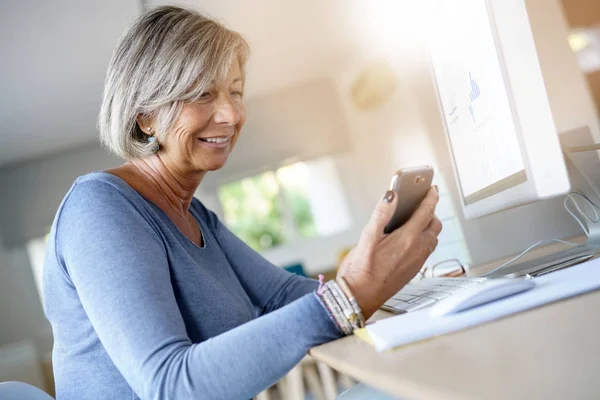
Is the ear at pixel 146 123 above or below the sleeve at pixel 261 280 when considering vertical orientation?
above

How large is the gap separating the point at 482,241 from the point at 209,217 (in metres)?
0.73

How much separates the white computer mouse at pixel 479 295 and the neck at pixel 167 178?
68 centimetres

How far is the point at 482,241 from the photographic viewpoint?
1762 millimetres

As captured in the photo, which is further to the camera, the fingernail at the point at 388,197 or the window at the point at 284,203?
the window at the point at 284,203

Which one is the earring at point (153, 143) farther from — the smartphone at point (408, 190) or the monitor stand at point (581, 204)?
the monitor stand at point (581, 204)

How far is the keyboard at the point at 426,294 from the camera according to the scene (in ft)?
3.18

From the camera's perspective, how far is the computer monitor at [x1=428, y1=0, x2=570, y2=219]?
81 cm

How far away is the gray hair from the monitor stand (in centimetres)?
63

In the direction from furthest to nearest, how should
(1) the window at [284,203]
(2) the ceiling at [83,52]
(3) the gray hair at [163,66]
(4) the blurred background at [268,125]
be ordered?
(1) the window at [284,203]
(4) the blurred background at [268,125]
(2) the ceiling at [83,52]
(3) the gray hair at [163,66]

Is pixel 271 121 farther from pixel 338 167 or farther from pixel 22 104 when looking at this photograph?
pixel 22 104

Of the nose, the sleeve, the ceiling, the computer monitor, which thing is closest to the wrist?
the computer monitor

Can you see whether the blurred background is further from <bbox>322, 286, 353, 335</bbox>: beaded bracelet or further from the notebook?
the notebook

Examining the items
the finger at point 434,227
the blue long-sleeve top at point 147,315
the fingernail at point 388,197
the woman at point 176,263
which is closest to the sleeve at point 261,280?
the woman at point 176,263

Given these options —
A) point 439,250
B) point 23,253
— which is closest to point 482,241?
point 439,250
